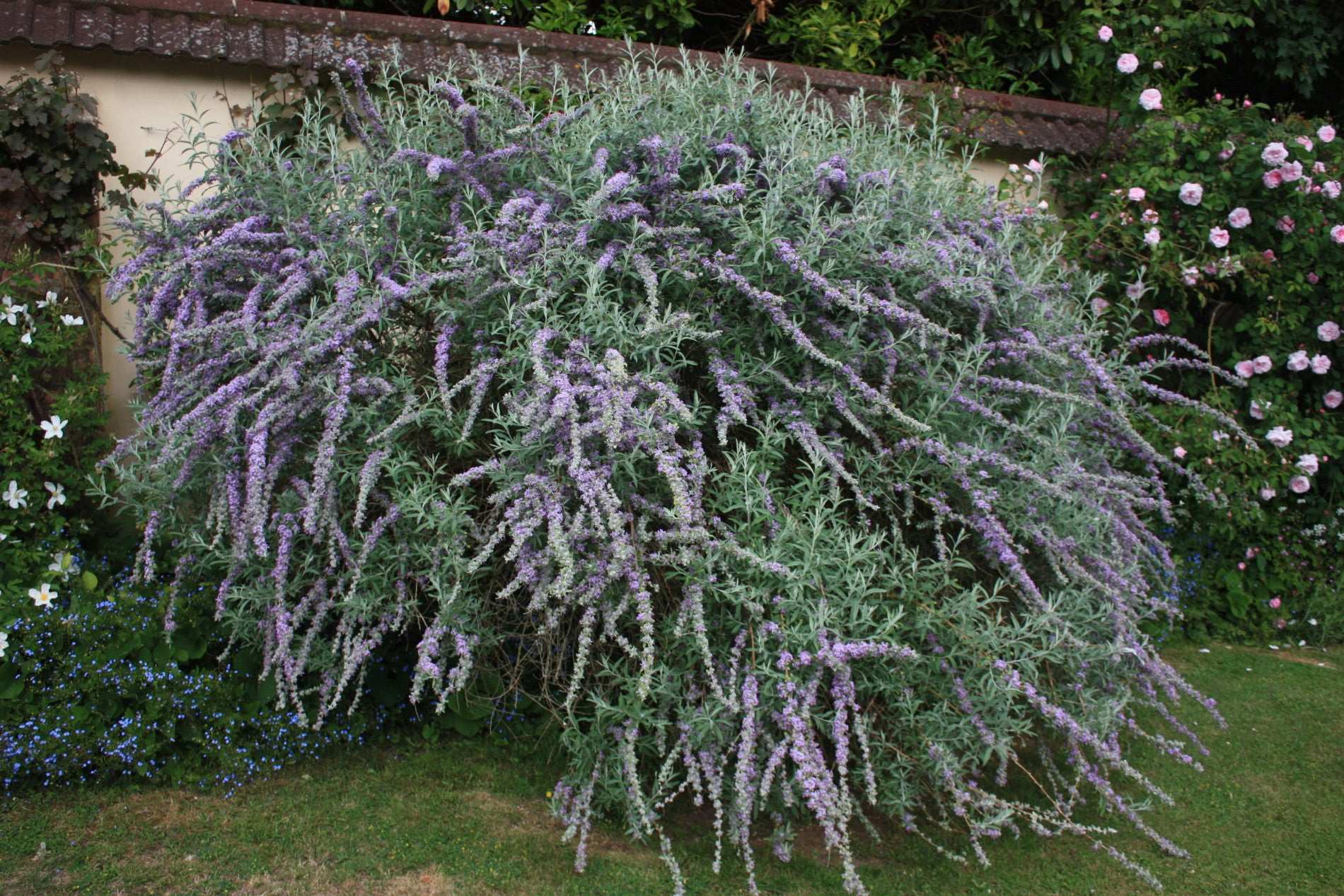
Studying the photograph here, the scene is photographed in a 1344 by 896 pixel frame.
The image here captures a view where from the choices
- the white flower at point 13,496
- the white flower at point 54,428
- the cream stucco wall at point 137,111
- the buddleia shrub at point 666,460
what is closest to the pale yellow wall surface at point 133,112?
the cream stucco wall at point 137,111

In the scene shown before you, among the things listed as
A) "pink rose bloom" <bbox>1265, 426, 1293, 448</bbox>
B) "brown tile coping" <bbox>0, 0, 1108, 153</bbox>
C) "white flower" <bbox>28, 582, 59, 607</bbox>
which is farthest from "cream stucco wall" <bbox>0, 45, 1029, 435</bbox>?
"pink rose bloom" <bbox>1265, 426, 1293, 448</bbox>

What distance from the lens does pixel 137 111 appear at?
459 cm

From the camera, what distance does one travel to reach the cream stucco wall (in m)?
4.54

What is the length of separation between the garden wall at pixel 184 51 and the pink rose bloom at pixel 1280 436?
314 centimetres

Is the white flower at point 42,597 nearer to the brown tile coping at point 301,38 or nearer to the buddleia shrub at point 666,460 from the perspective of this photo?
the buddleia shrub at point 666,460

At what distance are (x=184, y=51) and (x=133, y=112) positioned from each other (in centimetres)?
37

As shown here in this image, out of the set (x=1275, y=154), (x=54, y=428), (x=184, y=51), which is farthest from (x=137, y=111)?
(x=1275, y=154)

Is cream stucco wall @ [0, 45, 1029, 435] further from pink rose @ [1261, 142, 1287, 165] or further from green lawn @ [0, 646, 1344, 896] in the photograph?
pink rose @ [1261, 142, 1287, 165]

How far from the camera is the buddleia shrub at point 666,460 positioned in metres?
2.92

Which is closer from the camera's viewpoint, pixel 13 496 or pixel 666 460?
pixel 666 460

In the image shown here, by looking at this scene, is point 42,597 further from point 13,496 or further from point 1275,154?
point 1275,154

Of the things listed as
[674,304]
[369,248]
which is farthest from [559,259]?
[369,248]

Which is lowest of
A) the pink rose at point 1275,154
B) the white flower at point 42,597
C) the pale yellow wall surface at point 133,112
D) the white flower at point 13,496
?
the white flower at point 42,597

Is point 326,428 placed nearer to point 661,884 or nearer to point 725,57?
point 661,884
